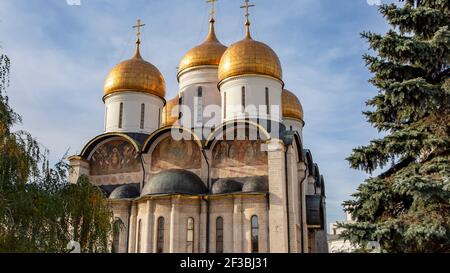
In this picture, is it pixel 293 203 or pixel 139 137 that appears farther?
pixel 139 137

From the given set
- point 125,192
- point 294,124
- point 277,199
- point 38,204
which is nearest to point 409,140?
point 38,204

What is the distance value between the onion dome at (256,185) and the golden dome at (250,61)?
4.26m

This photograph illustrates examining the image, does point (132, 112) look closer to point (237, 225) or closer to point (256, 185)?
point (256, 185)

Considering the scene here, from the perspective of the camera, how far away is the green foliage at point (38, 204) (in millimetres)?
6227

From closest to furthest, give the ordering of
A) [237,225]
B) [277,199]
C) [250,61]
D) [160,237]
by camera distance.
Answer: [277,199] < [237,225] < [160,237] < [250,61]

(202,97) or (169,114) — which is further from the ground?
(169,114)

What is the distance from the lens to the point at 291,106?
24031 mm

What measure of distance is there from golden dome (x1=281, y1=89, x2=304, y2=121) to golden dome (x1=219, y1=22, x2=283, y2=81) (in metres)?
4.95

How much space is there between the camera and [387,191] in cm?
738

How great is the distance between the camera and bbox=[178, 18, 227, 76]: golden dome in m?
21.2

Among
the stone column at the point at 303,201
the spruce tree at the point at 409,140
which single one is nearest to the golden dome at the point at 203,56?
the stone column at the point at 303,201

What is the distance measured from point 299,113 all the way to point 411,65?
16034 mm

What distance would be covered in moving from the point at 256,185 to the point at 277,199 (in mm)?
852
